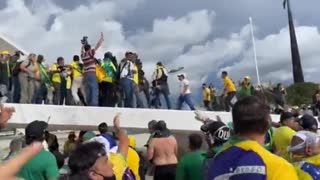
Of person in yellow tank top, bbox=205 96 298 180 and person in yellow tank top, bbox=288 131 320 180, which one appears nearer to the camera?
person in yellow tank top, bbox=205 96 298 180

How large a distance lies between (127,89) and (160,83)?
7.33 feet

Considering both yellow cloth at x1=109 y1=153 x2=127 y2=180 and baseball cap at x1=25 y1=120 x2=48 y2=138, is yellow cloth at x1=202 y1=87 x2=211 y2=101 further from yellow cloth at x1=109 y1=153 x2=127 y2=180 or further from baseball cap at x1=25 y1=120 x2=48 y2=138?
yellow cloth at x1=109 y1=153 x2=127 y2=180

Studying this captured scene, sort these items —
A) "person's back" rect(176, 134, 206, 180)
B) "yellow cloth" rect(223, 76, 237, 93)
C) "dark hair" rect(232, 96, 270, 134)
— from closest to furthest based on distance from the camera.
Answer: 1. "dark hair" rect(232, 96, 270, 134)
2. "person's back" rect(176, 134, 206, 180)
3. "yellow cloth" rect(223, 76, 237, 93)

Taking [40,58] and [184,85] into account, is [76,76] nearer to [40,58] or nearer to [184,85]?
[40,58]

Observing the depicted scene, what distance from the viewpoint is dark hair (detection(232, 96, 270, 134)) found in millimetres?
3424

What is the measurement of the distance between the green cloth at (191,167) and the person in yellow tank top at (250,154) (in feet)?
9.34

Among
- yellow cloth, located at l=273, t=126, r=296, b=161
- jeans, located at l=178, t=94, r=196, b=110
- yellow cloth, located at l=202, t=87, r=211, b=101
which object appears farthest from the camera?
yellow cloth, located at l=202, t=87, r=211, b=101

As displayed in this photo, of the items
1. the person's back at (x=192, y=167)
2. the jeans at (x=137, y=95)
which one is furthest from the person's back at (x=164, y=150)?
the jeans at (x=137, y=95)

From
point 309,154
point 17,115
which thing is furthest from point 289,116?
point 17,115

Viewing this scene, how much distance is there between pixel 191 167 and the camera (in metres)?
6.44

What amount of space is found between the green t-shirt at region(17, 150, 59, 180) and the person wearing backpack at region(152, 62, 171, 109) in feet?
35.3

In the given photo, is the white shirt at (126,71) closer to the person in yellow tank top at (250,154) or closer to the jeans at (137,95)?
the jeans at (137,95)

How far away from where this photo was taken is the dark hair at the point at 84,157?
3869mm

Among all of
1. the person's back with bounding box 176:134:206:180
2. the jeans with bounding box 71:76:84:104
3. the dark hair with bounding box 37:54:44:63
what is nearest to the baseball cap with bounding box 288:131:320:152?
the person's back with bounding box 176:134:206:180
